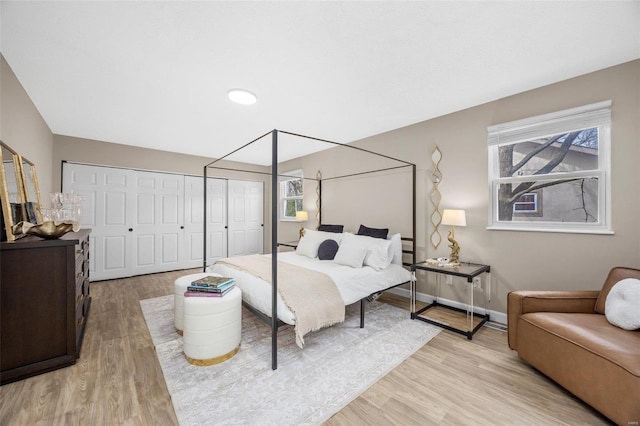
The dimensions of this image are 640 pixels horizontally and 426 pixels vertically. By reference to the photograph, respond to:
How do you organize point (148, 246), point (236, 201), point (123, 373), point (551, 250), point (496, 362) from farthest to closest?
point (236, 201)
point (148, 246)
point (551, 250)
point (496, 362)
point (123, 373)

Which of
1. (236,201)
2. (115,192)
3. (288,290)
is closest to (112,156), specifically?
(115,192)

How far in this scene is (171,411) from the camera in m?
1.61

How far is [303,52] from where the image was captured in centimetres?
206

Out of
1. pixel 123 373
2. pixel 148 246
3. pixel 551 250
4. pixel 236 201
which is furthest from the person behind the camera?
pixel 236 201

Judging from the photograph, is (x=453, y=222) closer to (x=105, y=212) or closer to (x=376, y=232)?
(x=376, y=232)

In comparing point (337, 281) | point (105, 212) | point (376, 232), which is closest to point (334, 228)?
point (376, 232)

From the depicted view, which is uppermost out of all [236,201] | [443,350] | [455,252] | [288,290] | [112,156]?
[112,156]

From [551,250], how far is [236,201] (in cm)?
575

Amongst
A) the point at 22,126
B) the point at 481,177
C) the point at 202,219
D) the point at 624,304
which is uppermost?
the point at 22,126

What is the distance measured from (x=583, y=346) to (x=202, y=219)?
598 cm

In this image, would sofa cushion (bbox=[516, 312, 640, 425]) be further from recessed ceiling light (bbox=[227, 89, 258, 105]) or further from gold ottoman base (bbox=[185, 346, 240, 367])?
recessed ceiling light (bbox=[227, 89, 258, 105])

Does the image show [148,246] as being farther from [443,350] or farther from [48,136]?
[443,350]

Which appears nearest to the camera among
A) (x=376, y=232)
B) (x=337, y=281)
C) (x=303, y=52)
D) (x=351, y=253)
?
(x=303, y=52)

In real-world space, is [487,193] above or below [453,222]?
above
